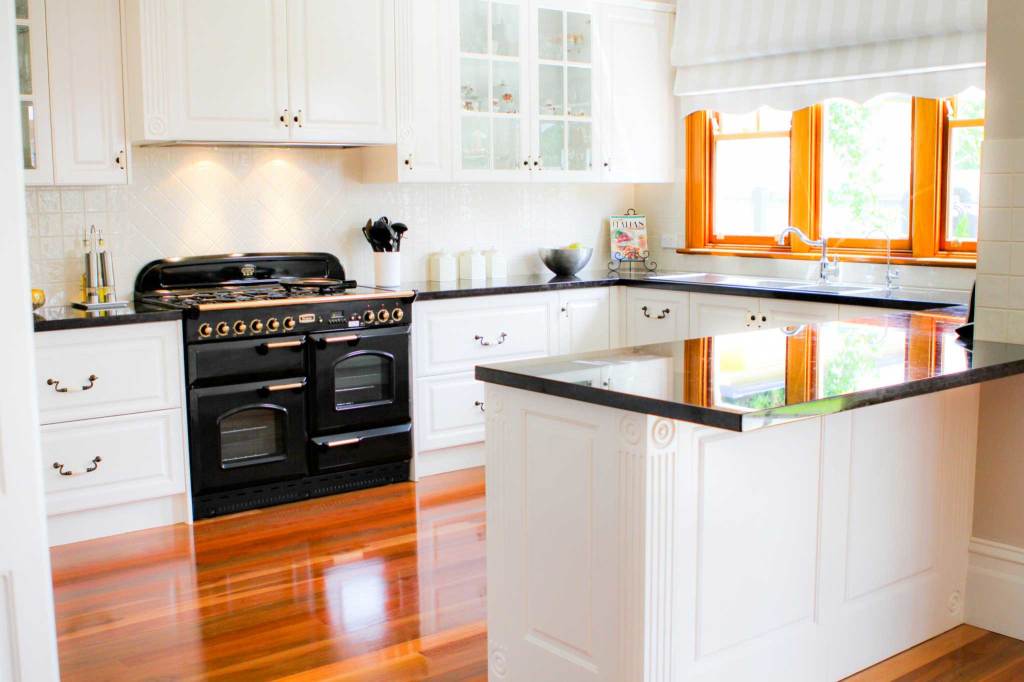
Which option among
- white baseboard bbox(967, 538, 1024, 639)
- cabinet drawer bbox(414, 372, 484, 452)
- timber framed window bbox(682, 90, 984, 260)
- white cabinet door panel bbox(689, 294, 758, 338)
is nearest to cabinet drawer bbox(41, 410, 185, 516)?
cabinet drawer bbox(414, 372, 484, 452)

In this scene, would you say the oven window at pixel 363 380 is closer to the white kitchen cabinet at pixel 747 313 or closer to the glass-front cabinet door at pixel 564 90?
the glass-front cabinet door at pixel 564 90

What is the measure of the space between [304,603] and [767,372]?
1818 mm

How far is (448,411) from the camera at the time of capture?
17.7ft

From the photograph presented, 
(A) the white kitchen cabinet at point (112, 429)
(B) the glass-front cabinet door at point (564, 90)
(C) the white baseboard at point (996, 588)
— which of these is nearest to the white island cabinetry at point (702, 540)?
(C) the white baseboard at point (996, 588)

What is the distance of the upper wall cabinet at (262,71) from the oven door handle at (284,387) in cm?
110

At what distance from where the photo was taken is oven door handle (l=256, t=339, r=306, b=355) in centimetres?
472

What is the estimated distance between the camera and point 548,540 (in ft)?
9.27

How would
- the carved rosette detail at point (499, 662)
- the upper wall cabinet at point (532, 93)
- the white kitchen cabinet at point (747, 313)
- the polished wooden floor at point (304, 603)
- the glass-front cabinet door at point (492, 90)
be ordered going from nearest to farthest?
the carved rosette detail at point (499, 662) < the polished wooden floor at point (304, 603) < the white kitchen cabinet at point (747, 313) < the upper wall cabinet at point (532, 93) < the glass-front cabinet door at point (492, 90)

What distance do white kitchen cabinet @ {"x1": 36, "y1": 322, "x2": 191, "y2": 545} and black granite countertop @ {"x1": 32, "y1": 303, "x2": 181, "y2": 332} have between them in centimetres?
3

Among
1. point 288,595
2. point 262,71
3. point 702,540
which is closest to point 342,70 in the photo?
point 262,71

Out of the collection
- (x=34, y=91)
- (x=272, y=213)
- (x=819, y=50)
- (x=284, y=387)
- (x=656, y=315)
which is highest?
(x=819, y=50)

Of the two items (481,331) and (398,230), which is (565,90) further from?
(481,331)

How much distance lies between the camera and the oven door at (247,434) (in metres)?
4.63

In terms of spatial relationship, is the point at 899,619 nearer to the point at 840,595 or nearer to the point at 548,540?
the point at 840,595
